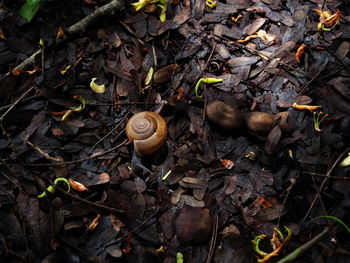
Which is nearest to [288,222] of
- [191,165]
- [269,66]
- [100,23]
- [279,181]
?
[279,181]

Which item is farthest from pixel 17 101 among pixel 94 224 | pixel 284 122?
pixel 284 122

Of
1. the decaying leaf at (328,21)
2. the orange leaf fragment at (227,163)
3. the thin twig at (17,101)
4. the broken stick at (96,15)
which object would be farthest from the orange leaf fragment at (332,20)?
the thin twig at (17,101)

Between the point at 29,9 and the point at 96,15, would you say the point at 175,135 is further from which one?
the point at 29,9

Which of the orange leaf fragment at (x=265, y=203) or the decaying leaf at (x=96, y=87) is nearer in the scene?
the orange leaf fragment at (x=265, y=203)

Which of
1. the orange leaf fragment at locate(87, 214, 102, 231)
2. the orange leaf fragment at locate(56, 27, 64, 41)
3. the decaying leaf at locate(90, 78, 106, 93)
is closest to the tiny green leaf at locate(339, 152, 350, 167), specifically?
the orange leaf fragment at locate(87, 214, 102, 231)

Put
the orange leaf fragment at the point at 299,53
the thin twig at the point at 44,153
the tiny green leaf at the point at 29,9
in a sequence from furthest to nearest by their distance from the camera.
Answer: the tiny green leaf at the point at 29,9 < the orange leaf fragment at the point at 299,53 < the thin twig at the point at 44,153

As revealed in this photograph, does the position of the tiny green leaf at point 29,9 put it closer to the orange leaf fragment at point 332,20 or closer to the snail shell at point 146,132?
the snail shell at point 146,132
